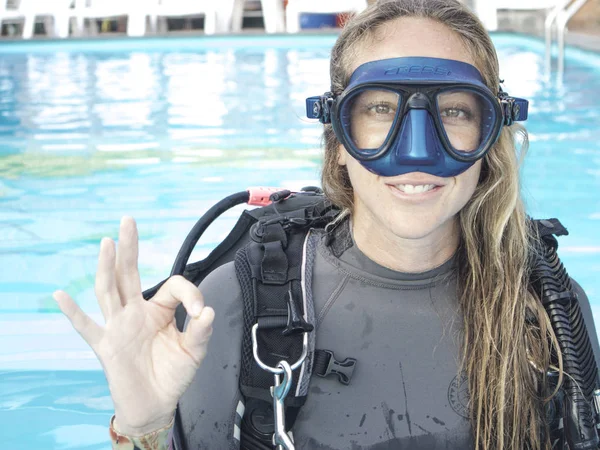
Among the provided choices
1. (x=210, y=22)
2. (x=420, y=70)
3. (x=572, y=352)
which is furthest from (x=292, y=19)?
(x=572, y=352)

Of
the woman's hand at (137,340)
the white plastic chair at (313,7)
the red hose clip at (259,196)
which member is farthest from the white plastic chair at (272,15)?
the woman's hand at (137,340)

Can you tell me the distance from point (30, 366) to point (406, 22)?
2424mm

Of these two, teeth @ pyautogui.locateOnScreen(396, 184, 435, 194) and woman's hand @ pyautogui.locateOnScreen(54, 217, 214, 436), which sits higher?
teeth @ pyautogui.locateOnScreen(396, 184, 435, 194)

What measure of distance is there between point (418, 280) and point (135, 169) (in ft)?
14.7

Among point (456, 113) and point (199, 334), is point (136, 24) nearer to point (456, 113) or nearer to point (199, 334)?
point (456, 113)

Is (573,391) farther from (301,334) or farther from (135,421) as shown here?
(135,421)

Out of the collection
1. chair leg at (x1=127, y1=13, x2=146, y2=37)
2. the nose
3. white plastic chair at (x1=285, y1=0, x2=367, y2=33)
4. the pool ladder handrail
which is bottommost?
the nose

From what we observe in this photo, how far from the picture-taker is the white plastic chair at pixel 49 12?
519 inches

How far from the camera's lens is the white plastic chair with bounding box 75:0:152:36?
42.6 ft

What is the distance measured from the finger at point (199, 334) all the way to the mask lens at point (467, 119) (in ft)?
1.98

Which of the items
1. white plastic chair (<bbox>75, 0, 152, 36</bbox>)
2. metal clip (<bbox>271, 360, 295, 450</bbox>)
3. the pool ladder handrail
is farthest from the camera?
white plastic chair (<bbox>75, 0, 152, 36</bbox>)

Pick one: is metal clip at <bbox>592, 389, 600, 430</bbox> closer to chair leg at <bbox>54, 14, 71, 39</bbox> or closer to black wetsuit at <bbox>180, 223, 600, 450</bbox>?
black wetsuit at <bbox>180, 223, 600, 450</bbox>

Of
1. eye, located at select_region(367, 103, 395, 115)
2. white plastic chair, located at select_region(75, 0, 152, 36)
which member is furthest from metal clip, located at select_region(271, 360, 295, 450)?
white plastic chair, located at select_region(75, 0, 152, 36)

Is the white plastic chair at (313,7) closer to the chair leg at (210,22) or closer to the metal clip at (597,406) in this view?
the chair leg at (210,22)
